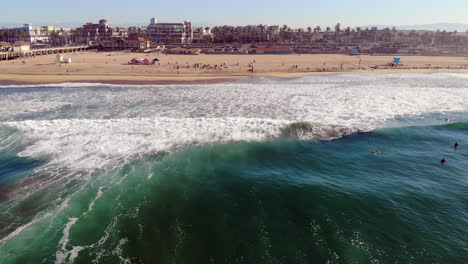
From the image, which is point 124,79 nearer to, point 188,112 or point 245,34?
point 188,112

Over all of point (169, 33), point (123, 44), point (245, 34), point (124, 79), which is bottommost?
point (124, 79)

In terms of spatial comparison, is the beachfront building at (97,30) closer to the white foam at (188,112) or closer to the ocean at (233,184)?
the white foam at (188,112)

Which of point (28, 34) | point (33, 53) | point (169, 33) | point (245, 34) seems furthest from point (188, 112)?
point (28, 34)

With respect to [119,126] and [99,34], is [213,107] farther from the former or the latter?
[99,34]

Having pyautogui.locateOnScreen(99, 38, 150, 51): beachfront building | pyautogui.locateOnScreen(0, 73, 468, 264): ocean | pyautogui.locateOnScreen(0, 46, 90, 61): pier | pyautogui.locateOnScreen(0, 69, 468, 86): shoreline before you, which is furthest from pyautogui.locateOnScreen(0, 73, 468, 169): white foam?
pyautogui.locateOnScreen(99, 38, 150, 51): beachfront building

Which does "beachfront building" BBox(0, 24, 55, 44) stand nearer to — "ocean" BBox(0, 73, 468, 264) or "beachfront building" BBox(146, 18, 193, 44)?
"beachfront building" BBox(146, 18, 193, 44)

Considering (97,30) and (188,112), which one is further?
(97,30)

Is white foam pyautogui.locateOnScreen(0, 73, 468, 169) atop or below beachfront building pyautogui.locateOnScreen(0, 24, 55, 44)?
below

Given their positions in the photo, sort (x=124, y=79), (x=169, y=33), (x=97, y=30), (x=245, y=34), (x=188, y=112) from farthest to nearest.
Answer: (x=97, y=30) < (x=169, y=33) < (x=245, y=34) < (x=124, y=79) < (x=188, y=112)

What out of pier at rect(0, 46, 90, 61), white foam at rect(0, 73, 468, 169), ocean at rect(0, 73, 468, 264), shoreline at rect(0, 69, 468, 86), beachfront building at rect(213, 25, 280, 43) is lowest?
ocean at rect(0, 73, 468, 264)
